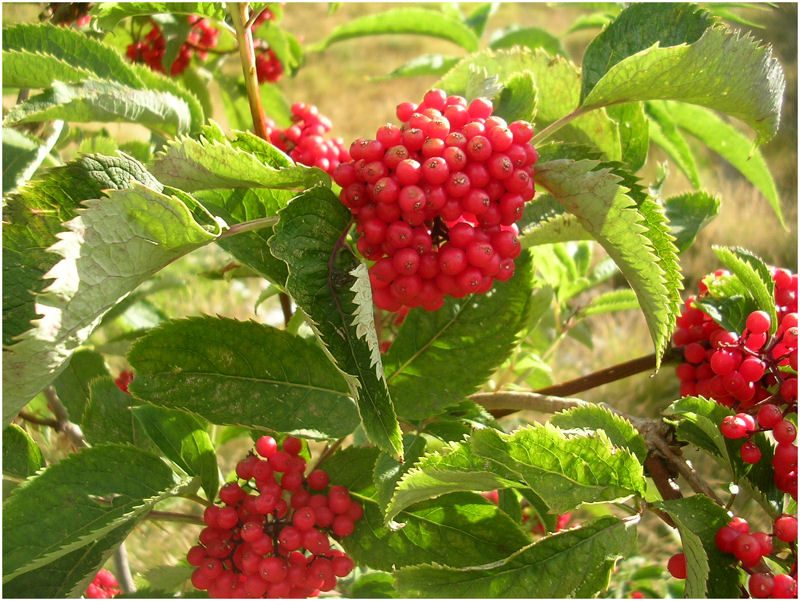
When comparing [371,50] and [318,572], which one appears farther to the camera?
[371,50]

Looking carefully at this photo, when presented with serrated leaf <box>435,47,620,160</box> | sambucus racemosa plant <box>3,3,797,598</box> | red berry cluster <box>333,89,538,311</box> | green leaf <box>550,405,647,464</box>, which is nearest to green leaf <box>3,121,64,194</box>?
sambucus racemosa plant <box>3,3,797,598</box>

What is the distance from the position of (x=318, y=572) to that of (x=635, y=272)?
0.71 meters

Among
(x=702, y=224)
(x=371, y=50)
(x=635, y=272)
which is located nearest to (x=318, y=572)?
(x=635, y=272)

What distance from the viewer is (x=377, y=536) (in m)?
1.18

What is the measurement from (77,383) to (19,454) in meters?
0.36

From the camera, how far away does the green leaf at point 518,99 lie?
1.11m

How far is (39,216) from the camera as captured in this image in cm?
81

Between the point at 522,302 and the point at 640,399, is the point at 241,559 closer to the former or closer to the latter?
the point at 522,302

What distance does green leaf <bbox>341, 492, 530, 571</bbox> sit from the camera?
3.60 feet

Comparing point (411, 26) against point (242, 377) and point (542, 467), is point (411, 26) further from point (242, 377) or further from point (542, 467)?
point (542, 467)

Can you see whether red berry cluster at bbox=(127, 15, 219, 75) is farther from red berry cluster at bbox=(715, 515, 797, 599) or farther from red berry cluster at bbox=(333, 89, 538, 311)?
red berry cluster at bbox=(715, 515, 797, 599)

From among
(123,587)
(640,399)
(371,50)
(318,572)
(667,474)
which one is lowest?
(640,399)

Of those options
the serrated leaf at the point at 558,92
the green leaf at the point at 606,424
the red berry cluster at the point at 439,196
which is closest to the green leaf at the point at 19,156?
the red berry cluster at the point at 439,196

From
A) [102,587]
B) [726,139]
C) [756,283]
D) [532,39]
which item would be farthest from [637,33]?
[102,587]
